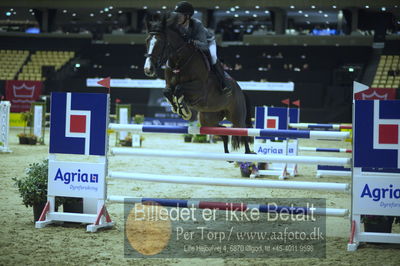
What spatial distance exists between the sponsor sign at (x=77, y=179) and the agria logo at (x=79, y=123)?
138mm

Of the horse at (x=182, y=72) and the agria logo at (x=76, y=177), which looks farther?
the horse at (x=182, y=72)

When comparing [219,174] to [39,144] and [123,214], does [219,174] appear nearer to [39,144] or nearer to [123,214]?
[123,214]

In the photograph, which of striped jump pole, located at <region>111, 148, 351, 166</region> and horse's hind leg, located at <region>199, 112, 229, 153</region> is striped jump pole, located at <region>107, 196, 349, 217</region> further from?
horse's hind leg, located at <region>199, 112, 229, 153</region>

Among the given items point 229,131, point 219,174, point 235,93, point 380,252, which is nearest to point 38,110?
point 219,174

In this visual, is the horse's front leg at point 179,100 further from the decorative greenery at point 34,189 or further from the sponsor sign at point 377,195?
the sponsor sign at point 377,195

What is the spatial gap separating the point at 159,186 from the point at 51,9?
24.2m

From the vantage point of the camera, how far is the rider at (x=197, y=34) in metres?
5.70

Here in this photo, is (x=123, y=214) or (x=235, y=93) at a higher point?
(x=235, y=93)

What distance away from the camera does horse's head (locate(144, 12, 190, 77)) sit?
5020 millimetres

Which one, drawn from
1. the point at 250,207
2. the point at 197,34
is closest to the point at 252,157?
the point at 250,207

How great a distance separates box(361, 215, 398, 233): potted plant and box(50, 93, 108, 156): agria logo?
2444 mm

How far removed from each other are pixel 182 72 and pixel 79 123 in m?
1.30

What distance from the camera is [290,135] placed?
461 cm

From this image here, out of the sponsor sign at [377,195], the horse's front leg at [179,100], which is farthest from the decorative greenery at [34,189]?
the sponsor sign at [377,195]
